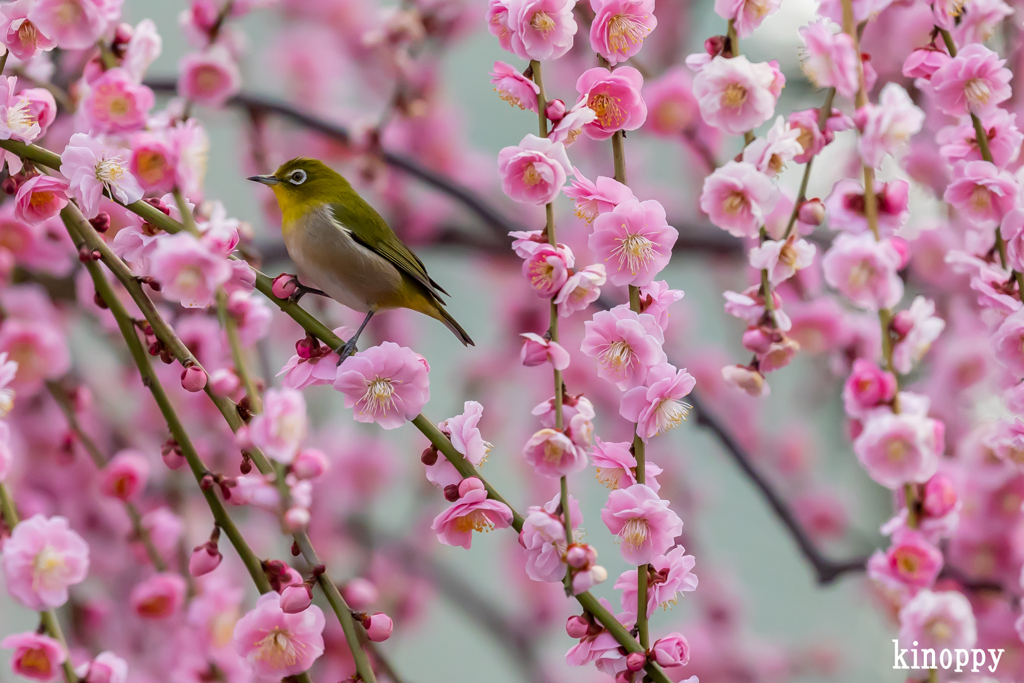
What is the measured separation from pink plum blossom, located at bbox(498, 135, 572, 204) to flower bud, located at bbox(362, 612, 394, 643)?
11.7 inches

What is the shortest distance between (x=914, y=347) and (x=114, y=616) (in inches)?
47.2

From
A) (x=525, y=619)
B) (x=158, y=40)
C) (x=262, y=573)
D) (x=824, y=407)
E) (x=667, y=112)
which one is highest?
(x=158, y=40)

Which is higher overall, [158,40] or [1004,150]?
[158,40]

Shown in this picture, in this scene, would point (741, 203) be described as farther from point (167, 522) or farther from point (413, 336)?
point (413, 336)

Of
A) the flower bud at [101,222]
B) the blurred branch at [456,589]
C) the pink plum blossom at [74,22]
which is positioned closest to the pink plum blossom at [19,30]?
the pink plum blossom at [74,22]

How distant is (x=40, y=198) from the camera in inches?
22.9

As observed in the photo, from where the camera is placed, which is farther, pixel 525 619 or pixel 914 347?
pixel 525 619

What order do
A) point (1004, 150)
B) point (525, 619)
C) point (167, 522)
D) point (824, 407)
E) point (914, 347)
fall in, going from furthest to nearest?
point (525, 619) → point (824, 407) → point (167, 522) → point (1004, 150) → point (914, 347)

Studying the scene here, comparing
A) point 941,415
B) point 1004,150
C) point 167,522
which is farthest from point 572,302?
point 941,415

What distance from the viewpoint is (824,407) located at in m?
1.70

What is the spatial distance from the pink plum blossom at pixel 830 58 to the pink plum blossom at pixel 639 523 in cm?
28

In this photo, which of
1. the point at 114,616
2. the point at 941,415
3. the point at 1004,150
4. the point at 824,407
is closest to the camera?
the point at 1004,150

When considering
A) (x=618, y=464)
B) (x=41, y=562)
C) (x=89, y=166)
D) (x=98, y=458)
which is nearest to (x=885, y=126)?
(x=618, y=464)

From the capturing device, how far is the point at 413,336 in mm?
1780
